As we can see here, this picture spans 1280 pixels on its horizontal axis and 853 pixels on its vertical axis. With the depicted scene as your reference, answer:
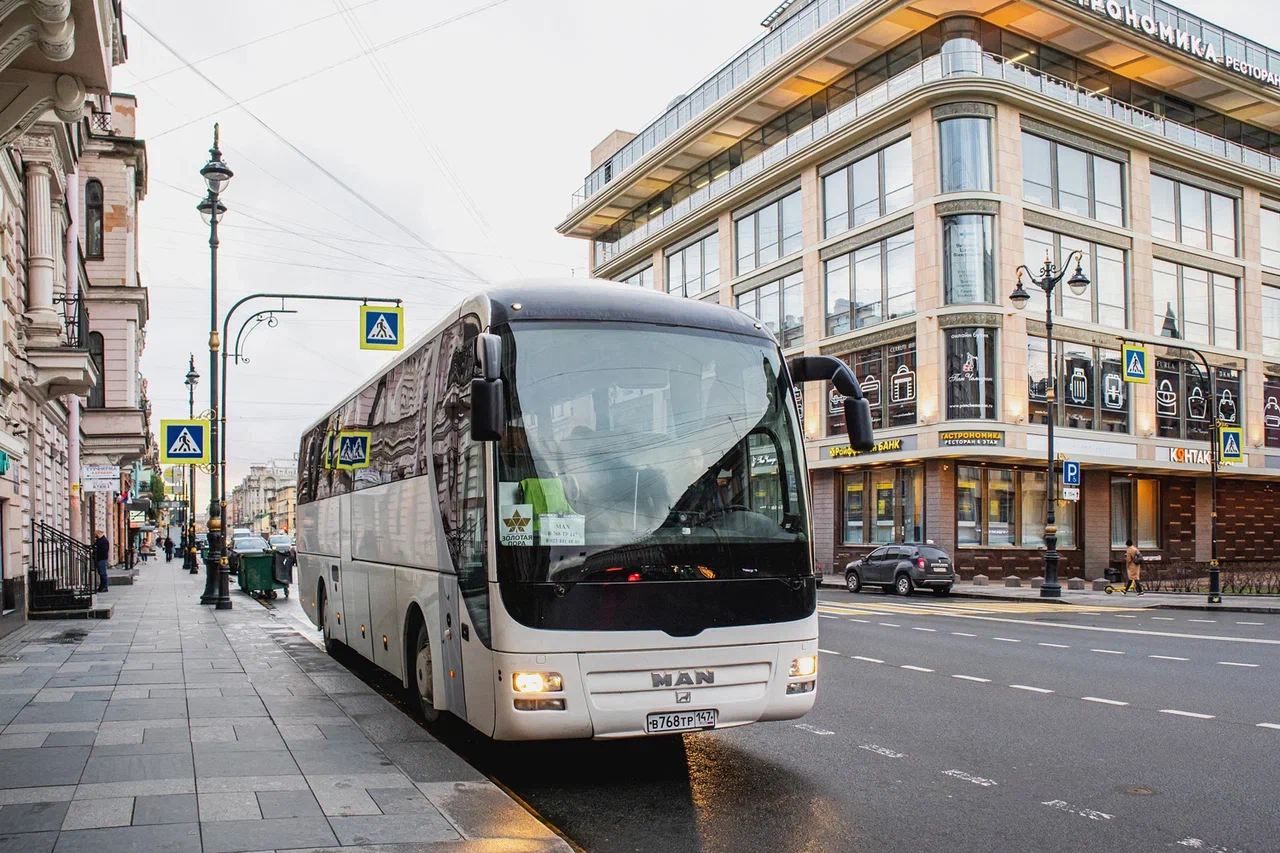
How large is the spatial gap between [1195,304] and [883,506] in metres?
15.6

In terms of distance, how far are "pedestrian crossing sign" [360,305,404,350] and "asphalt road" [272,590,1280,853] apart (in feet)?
38.4

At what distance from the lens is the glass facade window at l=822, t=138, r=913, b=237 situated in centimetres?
4025

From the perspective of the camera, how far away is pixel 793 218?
152 ft

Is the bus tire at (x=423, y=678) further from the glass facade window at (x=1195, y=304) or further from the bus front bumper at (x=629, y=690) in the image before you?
the glass facade window at (x=1195, y=304)

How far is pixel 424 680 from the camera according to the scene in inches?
360

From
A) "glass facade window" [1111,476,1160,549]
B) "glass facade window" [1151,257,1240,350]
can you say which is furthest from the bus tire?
"glass facade window" [1151,257,1240,350]

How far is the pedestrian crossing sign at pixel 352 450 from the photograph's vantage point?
466 inches

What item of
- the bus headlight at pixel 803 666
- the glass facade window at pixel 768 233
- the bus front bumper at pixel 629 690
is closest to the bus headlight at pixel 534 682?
the bus front bumper at pixel 629 690

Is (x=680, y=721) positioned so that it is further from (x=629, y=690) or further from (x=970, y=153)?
(x=970, y=153)

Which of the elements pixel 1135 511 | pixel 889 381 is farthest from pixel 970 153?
pixel 1135 511

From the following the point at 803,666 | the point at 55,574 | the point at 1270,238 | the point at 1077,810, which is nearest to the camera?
the point at 1077,810

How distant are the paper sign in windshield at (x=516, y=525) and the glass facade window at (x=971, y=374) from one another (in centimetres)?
3291

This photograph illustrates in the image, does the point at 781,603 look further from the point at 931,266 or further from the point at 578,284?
the point at 931,266

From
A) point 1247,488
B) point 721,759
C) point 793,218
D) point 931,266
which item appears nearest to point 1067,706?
point 721,759
